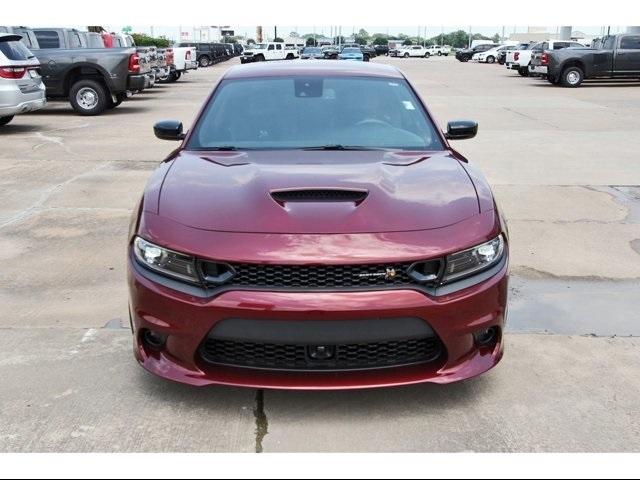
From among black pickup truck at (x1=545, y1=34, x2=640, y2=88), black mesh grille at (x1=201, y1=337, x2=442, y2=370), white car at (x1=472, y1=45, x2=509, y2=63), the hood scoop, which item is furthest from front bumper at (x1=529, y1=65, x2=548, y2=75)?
white car at (x1=472, y1=45, x2=509, y2=63)

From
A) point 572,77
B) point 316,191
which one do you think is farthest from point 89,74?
point 572,77

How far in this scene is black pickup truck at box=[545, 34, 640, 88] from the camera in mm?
24547

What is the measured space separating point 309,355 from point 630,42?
984 inches

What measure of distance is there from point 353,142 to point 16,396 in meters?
2.29

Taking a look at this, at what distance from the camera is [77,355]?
3.86 metres

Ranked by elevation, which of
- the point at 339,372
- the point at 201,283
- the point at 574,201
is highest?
the point at 201,283

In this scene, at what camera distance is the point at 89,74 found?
15.8m

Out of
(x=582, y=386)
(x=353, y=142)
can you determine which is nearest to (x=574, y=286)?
(x=582, y=386)

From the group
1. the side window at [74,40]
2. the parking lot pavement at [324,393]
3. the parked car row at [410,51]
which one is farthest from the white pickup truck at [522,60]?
the parked car row at [410,51]

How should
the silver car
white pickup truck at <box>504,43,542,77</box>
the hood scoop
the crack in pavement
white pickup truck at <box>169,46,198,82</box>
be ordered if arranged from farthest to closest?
white pickup truck at <box>504,43,542,77</box> → white pickup truck at <box>169,46,198,82</box> → the silver car → the hood scoop → the crack in pavement

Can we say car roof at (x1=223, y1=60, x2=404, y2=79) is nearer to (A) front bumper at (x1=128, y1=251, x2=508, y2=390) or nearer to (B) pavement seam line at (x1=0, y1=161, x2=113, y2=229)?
(A) front bumper at (x1=128, y1=251, x2=508, y2=390)

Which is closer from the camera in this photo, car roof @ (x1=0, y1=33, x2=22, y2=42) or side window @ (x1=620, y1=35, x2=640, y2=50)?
car roof @ (x1=0, y1=33, x2=22, y2=42)

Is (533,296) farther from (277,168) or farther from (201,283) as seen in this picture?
(201,283)

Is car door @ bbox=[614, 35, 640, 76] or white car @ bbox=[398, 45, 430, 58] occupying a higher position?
car door @ bbox=[614, 35, 640, 76]
